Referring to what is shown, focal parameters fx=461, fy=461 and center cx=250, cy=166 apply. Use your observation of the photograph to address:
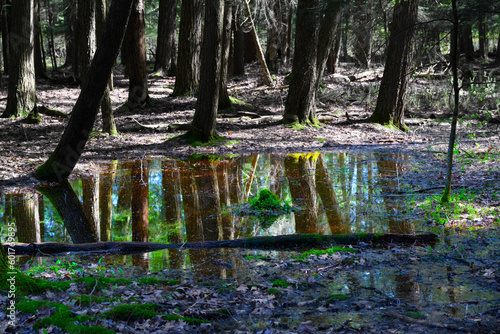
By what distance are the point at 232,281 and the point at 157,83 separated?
19408mm

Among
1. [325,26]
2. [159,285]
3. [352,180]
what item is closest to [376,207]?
[352,180]

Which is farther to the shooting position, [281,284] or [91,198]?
[91,198]

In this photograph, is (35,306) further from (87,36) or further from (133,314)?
(87,36)

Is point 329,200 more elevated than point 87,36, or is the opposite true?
point 87,36

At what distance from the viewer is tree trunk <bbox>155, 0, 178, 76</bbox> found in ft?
76.0

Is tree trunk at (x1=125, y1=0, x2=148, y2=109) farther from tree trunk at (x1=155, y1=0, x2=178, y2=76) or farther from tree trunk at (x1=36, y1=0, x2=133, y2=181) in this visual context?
tree trunk at (x1=36, y1=0, x2=133, y2=181)

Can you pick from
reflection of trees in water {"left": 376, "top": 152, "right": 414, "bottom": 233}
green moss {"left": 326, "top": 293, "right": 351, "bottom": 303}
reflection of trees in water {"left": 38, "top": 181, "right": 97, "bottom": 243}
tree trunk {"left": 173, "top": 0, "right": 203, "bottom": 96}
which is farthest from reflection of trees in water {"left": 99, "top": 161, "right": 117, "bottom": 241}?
tree trunk {"left": 173, "top": 0, "right": 203, "bottom": 96}

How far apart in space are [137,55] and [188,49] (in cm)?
245

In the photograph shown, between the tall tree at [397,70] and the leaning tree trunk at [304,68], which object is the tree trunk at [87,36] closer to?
the leaning tree trunk at [304,68]

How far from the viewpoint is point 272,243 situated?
613cm

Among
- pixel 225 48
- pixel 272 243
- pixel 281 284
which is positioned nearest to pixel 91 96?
pixel 272 243

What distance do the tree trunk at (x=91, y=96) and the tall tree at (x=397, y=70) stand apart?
936 centimetres

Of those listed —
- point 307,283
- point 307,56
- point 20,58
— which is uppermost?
point 307,56

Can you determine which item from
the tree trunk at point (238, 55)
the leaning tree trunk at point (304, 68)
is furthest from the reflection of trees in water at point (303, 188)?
the tree trunk at point (238, 55)
